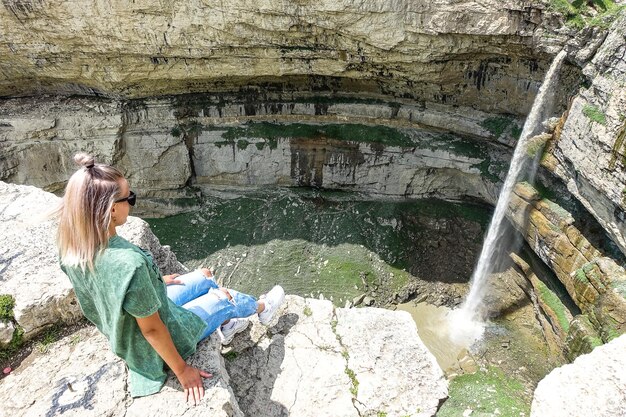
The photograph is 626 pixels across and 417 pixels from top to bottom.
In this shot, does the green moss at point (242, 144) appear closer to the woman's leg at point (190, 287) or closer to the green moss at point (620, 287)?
the woman's leg at point (190, 287)

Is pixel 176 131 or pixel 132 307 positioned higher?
pixel 132 307

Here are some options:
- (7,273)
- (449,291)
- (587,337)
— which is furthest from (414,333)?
(449,291)

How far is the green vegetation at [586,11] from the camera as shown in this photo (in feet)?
24.9

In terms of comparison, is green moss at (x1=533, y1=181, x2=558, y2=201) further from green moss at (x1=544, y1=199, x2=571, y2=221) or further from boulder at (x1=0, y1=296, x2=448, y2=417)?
boulder at (x1=0, y1=296, x2=448, y2=417)

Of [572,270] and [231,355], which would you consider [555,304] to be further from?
[231,355]

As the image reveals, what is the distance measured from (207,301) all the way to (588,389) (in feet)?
9.14

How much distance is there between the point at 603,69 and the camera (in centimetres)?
722

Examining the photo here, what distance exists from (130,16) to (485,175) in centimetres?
1027

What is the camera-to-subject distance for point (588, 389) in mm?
2549

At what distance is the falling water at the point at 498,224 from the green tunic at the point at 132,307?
9118 millimetres

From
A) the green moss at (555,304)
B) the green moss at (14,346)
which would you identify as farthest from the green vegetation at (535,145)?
the green moss at (14,346)

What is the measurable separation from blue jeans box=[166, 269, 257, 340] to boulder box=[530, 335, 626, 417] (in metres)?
2.31

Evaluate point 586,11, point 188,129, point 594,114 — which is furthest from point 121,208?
point 188,129

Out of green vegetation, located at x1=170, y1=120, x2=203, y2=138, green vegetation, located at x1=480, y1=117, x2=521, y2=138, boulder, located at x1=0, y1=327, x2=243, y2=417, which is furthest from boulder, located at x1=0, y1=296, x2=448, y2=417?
green vegetation, located at x1=170, y1=120, x2=203, y2=138
